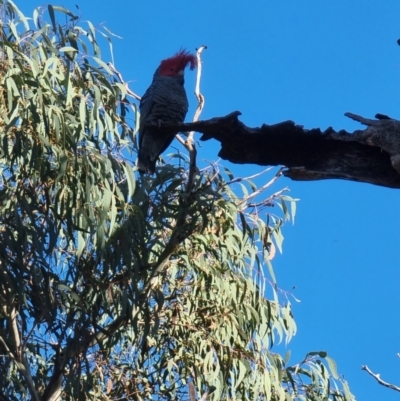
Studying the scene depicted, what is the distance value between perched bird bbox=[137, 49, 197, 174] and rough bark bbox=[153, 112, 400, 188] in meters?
1.19

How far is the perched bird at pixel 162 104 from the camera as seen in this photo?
3.31 m

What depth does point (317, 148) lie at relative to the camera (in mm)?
1942

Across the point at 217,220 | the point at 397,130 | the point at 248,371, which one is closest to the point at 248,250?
the point at 217,220

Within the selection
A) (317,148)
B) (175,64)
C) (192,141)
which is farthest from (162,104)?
(317,148)

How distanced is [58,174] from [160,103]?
137 cm

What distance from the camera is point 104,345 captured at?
10.1 feet

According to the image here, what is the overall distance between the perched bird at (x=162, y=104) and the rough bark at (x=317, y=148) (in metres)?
1.19

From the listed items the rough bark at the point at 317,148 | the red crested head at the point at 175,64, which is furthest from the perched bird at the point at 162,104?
the rough bark at the point at 317,148

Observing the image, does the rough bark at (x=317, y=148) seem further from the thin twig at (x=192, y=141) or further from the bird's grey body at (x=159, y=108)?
the bird's grey body at (x=159, y=108)

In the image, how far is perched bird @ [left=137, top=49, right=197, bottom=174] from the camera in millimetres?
3314

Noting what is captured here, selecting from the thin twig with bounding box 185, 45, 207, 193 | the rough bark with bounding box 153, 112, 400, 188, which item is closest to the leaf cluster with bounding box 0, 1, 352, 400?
the thin twig with bounding box 185, 45, 207, 193

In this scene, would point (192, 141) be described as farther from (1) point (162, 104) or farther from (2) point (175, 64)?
(2) point (175, 64)

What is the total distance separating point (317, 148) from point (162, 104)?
209 cm

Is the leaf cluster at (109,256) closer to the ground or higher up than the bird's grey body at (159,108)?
closer to the ground
